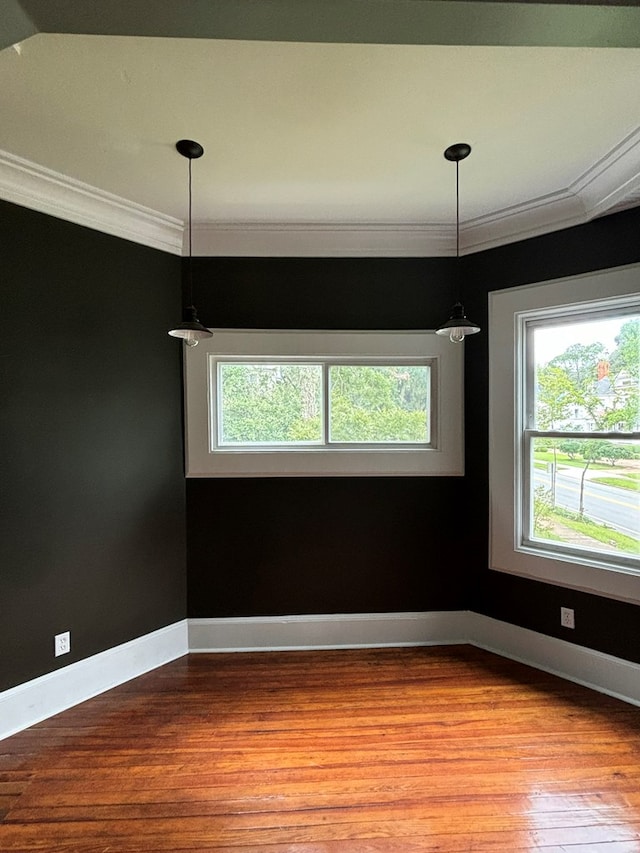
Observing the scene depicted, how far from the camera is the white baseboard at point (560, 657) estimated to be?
2.43 meters

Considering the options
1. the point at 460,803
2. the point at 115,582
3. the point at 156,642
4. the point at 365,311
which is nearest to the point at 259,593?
the point at 156,642

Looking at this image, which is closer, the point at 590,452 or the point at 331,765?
the point at 331,765

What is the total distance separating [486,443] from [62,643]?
8.80ft

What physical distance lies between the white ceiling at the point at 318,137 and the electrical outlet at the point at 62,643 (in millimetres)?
2218

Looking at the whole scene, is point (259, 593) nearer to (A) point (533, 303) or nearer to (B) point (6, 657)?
(B) point (6, 657)

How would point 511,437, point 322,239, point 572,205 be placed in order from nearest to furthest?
point 572,205 → point 511,437 → point 322,239

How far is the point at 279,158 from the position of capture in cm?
217

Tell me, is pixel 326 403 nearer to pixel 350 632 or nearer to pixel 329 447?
pixel 329 447

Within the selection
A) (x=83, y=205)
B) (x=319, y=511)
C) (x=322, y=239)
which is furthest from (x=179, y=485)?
(x=322, y=239)

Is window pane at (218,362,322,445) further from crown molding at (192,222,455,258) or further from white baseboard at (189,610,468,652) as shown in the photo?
white baseboard at (189,610,468,652)

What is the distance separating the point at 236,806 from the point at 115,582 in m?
1.37

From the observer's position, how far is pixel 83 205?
2475mm

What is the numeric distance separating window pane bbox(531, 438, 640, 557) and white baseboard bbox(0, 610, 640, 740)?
0.61 metres

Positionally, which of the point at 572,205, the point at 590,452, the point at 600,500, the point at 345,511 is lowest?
the point at 345,511
